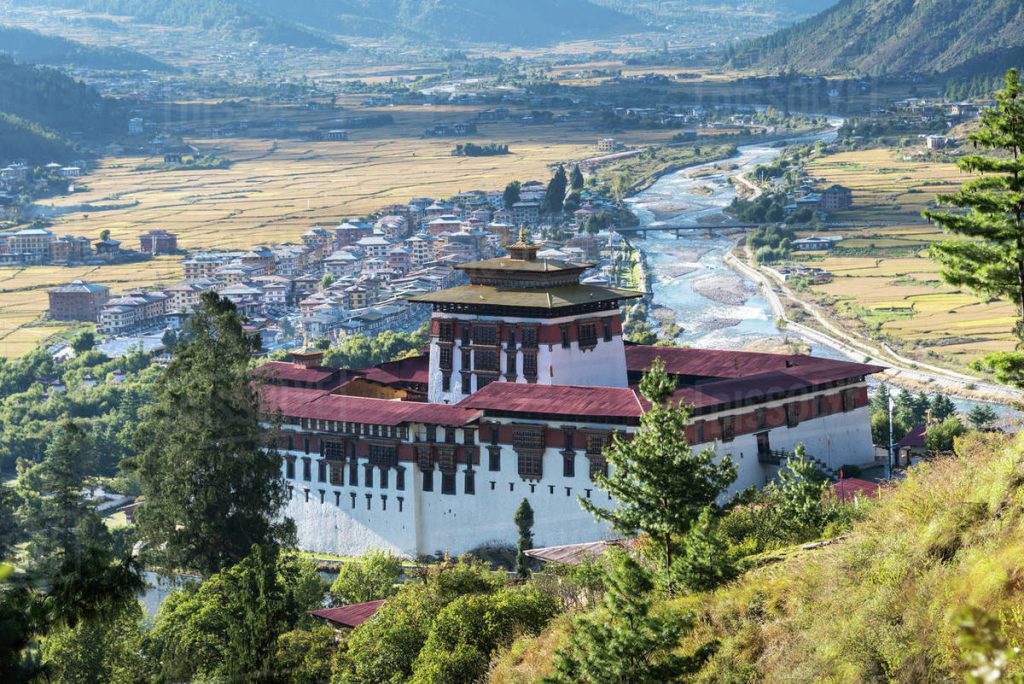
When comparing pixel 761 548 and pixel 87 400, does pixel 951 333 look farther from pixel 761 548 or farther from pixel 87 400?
pixel 761 548

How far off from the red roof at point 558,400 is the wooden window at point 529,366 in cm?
366

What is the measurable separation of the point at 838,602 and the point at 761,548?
1030 cm

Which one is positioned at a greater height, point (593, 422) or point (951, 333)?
point (593, 422)

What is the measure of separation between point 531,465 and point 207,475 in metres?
10.9

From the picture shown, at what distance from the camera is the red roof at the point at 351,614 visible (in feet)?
162

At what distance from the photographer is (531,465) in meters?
61.1

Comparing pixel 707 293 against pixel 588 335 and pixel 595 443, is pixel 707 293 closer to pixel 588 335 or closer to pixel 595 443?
pixel 588 335

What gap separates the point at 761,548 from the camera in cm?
3988

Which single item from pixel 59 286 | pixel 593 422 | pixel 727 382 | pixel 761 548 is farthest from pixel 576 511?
pixel 59 286

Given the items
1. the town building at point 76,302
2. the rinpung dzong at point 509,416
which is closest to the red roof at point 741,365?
the rinpung dzong at point 509,416

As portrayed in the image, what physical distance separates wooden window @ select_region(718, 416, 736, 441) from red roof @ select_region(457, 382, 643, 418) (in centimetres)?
280

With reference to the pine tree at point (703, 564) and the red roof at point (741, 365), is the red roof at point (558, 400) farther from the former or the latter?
the pine tree at point (703, 564)

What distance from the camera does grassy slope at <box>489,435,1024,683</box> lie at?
2689 centimetres

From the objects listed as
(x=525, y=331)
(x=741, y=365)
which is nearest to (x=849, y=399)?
(x=741, y=365)
